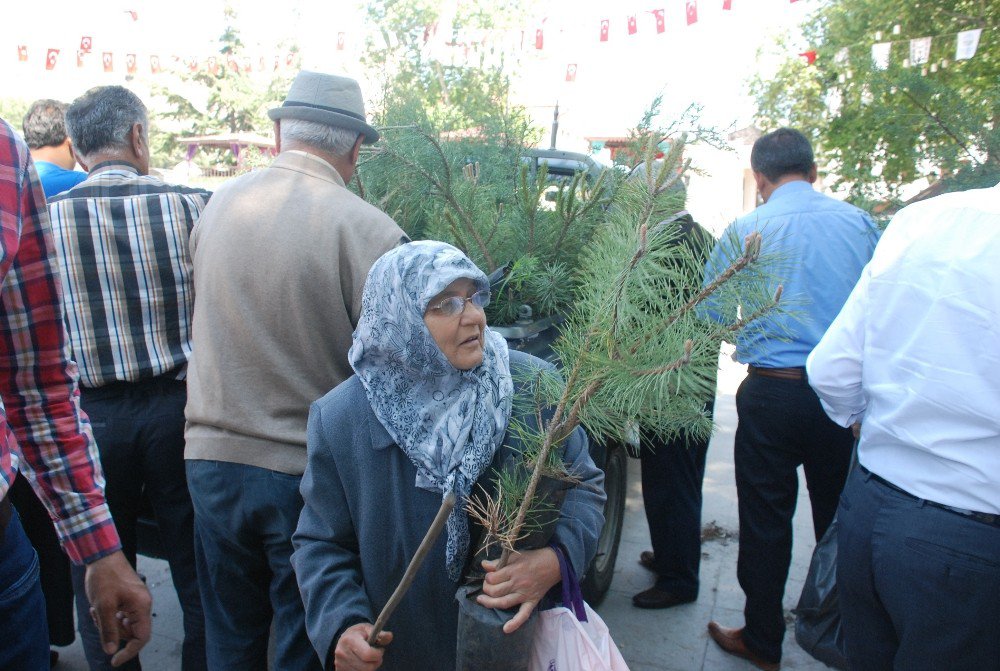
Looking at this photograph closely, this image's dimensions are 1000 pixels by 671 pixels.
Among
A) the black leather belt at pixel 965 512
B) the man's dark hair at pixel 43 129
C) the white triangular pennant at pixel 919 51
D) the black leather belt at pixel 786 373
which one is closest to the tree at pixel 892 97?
the white triangular pennant at pixel 919 51

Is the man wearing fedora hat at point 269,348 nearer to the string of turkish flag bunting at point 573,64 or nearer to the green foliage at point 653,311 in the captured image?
the green foliage at point 653,311

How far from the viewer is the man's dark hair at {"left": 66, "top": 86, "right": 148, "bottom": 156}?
265cm

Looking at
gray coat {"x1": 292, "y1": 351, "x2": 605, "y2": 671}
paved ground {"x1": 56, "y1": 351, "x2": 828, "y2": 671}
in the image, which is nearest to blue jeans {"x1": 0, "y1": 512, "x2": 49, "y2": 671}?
gray coat {"x1": 292, "y1": 351, "x2": 605, "y2": 671}

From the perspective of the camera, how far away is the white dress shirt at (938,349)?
5.41ft

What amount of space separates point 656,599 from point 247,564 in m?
2.15

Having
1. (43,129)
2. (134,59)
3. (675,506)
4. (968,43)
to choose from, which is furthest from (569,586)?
(134,59)

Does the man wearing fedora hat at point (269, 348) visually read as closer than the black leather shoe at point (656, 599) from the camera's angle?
Yes

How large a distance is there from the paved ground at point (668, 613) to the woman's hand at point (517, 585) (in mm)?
2080

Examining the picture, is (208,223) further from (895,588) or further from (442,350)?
(895,588)

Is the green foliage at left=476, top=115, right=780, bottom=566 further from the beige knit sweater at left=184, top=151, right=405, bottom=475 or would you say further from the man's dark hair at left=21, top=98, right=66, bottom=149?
the man's dark hair at left=21, top=98, right=66, bottom=149

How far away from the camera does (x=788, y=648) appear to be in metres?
3.39

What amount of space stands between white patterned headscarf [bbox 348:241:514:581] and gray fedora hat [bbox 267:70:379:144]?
791 mm

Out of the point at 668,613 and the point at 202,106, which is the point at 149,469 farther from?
the point at 202,106

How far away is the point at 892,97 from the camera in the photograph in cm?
341
